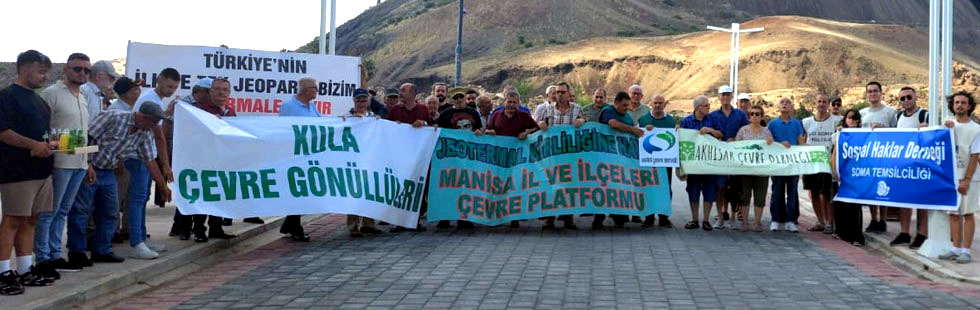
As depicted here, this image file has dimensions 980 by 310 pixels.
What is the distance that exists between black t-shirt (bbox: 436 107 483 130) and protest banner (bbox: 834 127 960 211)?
4.50m

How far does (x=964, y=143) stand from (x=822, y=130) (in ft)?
11.5

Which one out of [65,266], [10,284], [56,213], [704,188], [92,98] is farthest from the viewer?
→ [704,188]

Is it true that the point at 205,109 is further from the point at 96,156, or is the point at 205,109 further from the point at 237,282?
the point at 237,282

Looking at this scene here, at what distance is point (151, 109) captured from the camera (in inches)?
374

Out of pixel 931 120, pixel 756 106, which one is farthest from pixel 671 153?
pixel 931 120

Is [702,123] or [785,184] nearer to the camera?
[785,184]

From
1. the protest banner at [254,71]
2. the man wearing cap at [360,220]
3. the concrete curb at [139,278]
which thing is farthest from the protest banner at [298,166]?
the protest banner at [254,71]

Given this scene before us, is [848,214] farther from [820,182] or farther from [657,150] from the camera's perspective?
[657,150]

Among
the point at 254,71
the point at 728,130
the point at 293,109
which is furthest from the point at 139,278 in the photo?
the point at 728,130

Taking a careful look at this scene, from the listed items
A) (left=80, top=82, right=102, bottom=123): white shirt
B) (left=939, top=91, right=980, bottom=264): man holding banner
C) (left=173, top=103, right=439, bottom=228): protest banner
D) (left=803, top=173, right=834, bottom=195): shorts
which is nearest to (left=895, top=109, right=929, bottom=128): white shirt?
(left=803, top=173, right=834, bottom=195): shorts

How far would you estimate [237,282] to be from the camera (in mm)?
9094

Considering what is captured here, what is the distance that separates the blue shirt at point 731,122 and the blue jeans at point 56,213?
27.5ft

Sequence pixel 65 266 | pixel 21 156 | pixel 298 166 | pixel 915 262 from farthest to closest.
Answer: pixel 298 166, pixel 915 262, pixel 65 266, pixel 21 156

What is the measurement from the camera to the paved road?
804 centimetres
